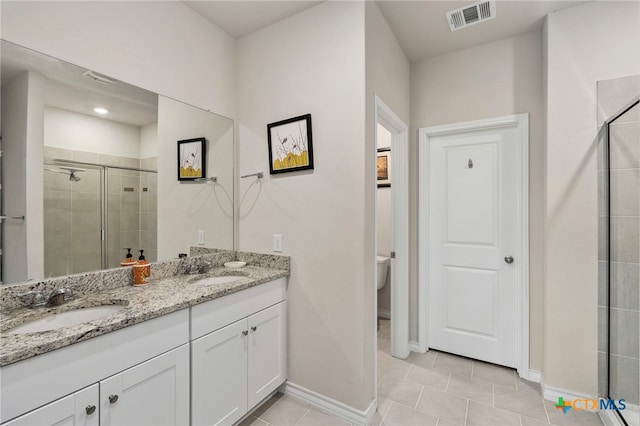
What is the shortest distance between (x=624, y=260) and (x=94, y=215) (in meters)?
3.09

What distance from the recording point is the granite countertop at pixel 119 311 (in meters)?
0.94

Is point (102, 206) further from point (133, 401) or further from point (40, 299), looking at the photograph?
point (133, 401)

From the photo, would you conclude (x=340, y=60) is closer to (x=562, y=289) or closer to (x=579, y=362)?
(x=562, y=289)

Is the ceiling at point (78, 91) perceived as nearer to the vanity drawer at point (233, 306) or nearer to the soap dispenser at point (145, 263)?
the soap dispenser at point (145, 263)

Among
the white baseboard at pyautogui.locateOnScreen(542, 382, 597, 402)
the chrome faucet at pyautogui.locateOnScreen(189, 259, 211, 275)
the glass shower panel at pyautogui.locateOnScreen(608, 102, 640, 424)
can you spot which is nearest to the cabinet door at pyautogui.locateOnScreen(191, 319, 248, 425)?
the chrome faucet at pyautogui.locateOnScreen(189, 259, 211, 275)

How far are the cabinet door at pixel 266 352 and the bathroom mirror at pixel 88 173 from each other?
0.71m

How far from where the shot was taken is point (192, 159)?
2.14 metres

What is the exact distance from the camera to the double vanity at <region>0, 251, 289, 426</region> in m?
0.96

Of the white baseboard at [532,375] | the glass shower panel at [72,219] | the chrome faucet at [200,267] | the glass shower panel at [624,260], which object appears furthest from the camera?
the white baseboard at [532,375]

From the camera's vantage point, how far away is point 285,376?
2.06m

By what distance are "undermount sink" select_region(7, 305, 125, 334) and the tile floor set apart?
109cm

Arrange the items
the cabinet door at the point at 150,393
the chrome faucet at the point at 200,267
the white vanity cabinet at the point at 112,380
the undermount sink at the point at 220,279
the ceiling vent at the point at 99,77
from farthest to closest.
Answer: the chrome faucet at the point at 200,267 < the undermount sink at the point at 220,279 < the ceiling vent at the point at 99,77 < the cabinet door at the point at 150,393 < the white vanity cabinet at the point at 112,380

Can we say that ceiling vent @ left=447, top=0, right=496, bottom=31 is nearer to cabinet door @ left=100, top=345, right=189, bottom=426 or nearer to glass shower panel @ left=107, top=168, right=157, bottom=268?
glass shower panel @ left=107, top=168, right=157, bottom=268

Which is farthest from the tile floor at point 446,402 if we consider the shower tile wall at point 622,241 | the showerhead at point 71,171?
the showerhead at point 71,171
